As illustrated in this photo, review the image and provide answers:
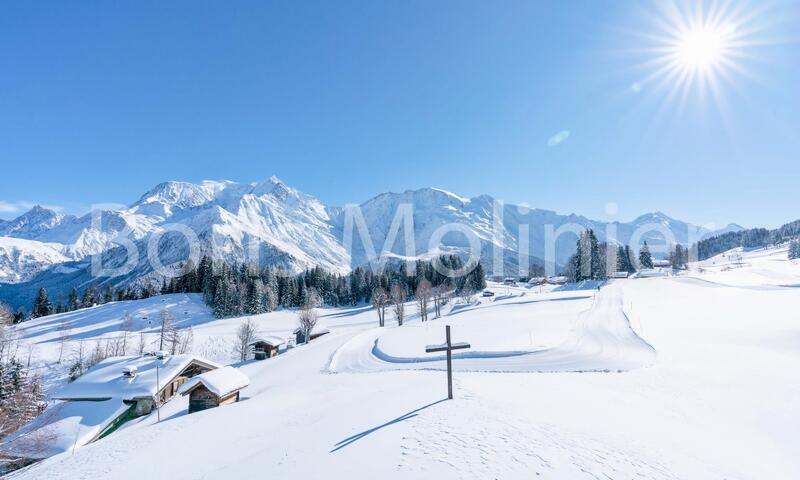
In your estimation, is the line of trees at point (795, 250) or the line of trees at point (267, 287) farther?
the line of trees at point (795, 250)

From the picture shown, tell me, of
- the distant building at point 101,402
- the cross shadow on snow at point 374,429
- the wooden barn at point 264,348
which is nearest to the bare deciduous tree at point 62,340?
the distant building at point 101,402

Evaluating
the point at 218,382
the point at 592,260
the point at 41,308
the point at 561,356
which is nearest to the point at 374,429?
the point at 561,356

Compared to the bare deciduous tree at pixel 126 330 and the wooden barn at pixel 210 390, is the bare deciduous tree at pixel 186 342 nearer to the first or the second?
the bare deciduous tree at pixel 126 330

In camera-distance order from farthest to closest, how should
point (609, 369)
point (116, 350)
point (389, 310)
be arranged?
1. point (389, 310)
2. point (116, 350)
3. point (609, 369)

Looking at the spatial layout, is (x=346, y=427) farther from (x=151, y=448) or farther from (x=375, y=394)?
(x=151, y=448)

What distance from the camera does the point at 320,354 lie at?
46312 mm

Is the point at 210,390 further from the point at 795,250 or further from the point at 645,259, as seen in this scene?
the point at 795,250

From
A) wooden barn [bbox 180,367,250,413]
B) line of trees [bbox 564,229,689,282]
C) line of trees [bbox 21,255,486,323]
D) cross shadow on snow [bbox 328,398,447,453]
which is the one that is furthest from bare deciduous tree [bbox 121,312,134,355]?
line of trees [bbox 564,229,689,282]

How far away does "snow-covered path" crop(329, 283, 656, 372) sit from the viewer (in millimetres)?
25609

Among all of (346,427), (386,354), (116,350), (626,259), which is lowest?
(116,350)

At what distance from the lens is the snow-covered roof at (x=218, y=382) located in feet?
93.8

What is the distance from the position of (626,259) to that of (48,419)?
13112cm

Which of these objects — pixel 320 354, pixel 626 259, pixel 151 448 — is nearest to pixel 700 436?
pixel 151 448

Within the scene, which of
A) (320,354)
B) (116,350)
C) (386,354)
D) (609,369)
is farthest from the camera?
(116,350)
